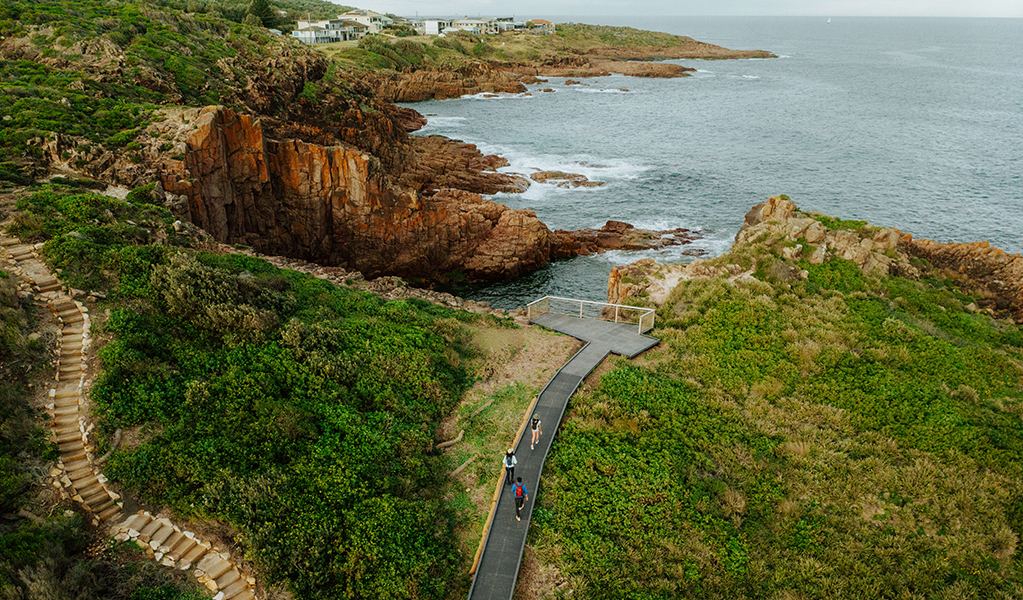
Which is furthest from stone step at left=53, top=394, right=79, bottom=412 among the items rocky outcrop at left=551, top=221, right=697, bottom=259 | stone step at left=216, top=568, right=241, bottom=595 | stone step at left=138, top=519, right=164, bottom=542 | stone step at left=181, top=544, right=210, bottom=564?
rocky outcrop at left=551, top=221, right=697, bottom=259

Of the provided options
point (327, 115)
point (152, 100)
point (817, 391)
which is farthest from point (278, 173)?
point (817, 391)

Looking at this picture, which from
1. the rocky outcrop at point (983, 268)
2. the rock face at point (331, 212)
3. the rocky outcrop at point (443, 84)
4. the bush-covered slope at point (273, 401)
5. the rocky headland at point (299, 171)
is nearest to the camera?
Answer: the bush-covered slope at point (273, 401)

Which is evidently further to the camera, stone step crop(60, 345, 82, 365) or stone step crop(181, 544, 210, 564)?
stone step crop(60, 345, 82, 365)

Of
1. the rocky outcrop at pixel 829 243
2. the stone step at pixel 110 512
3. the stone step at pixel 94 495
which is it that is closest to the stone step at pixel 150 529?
the stone step at pixel 110 512

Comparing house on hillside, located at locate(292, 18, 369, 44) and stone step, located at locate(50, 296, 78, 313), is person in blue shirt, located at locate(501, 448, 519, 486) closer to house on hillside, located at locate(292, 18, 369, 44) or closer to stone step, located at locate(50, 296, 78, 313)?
stone step, located at locate(50, 296, 78, 313)

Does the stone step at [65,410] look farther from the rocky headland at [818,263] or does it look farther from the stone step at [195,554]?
the rocky headland at [818,263]

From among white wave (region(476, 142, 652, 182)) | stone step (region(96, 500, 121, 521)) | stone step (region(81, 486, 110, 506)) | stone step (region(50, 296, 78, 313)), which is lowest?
stone step (region(96, 500, 121, 521))

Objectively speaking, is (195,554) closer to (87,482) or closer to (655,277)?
(87,482)

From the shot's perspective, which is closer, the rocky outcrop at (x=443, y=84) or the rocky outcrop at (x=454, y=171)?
the rocky outcrop at (x=454, y=171)
